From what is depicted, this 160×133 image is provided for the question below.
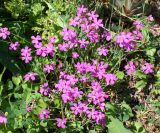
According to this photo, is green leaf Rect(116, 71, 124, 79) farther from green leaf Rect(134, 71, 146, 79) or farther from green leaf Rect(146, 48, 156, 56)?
green leaf Rect(146, 48, 156, 56)

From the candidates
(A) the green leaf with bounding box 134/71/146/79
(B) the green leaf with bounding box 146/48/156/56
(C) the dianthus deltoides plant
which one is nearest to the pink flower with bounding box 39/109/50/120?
(C) the dianthus deltoides plant

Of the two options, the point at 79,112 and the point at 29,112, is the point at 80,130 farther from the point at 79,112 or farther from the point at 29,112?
the point at 29,112

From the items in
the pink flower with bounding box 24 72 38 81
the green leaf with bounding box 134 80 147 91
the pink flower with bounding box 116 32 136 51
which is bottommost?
the green leaf with bounding box 134 80 147 91

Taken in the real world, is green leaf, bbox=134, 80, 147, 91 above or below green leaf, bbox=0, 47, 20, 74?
below

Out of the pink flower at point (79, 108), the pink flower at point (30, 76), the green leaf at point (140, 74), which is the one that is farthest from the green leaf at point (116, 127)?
the pink flower at point (30, 76)

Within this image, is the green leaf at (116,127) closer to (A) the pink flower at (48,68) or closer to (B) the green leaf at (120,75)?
(B) the green leaf at (120,75)

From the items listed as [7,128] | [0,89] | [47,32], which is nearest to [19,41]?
[47,32]
